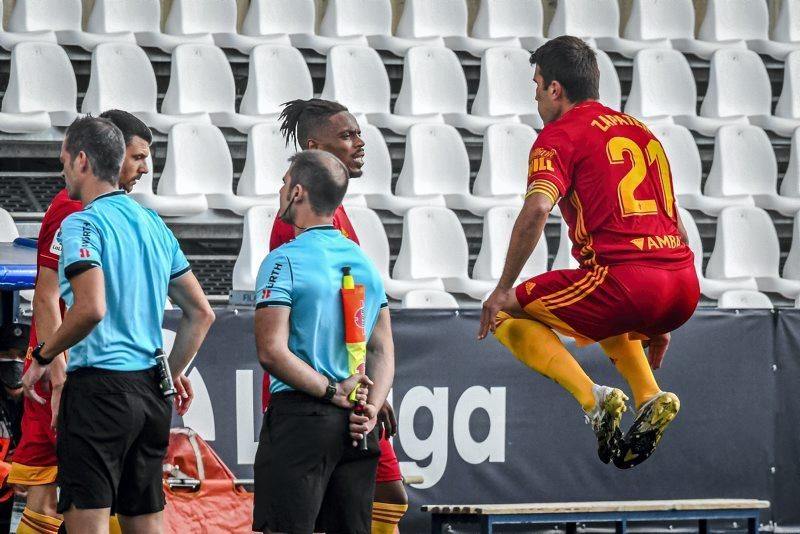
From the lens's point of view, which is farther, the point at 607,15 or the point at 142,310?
the point at 607,15

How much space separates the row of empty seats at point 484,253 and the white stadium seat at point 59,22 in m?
2.11

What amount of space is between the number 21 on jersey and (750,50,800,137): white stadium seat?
6007 mm

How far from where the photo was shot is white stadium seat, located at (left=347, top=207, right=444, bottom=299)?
352 inches

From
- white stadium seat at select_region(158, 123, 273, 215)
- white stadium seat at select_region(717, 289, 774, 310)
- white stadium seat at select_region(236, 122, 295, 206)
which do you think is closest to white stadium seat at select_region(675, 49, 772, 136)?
white stadium seat at select_region(717, 289, 774, 310)

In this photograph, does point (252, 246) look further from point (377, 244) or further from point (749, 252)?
point (749, 252)

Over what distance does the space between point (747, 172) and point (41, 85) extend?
5213 mm

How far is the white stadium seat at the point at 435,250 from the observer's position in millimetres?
9203

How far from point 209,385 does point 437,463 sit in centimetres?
140

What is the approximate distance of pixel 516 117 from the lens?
411 inches

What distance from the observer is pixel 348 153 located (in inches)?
225

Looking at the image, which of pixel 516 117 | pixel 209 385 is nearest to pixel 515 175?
A: pixel 516 117

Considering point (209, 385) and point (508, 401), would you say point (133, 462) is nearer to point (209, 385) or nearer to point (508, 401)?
point (209, 385)

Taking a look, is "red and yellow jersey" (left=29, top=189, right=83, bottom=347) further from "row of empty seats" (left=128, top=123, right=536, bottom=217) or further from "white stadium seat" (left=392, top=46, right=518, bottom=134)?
"white stadium seat" (left=392, top=46, right=518, bottom=134)

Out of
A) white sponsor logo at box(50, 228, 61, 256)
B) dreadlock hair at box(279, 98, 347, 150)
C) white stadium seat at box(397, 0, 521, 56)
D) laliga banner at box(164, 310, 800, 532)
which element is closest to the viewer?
white sponsor logo at box(50, 228, 61, 256)
